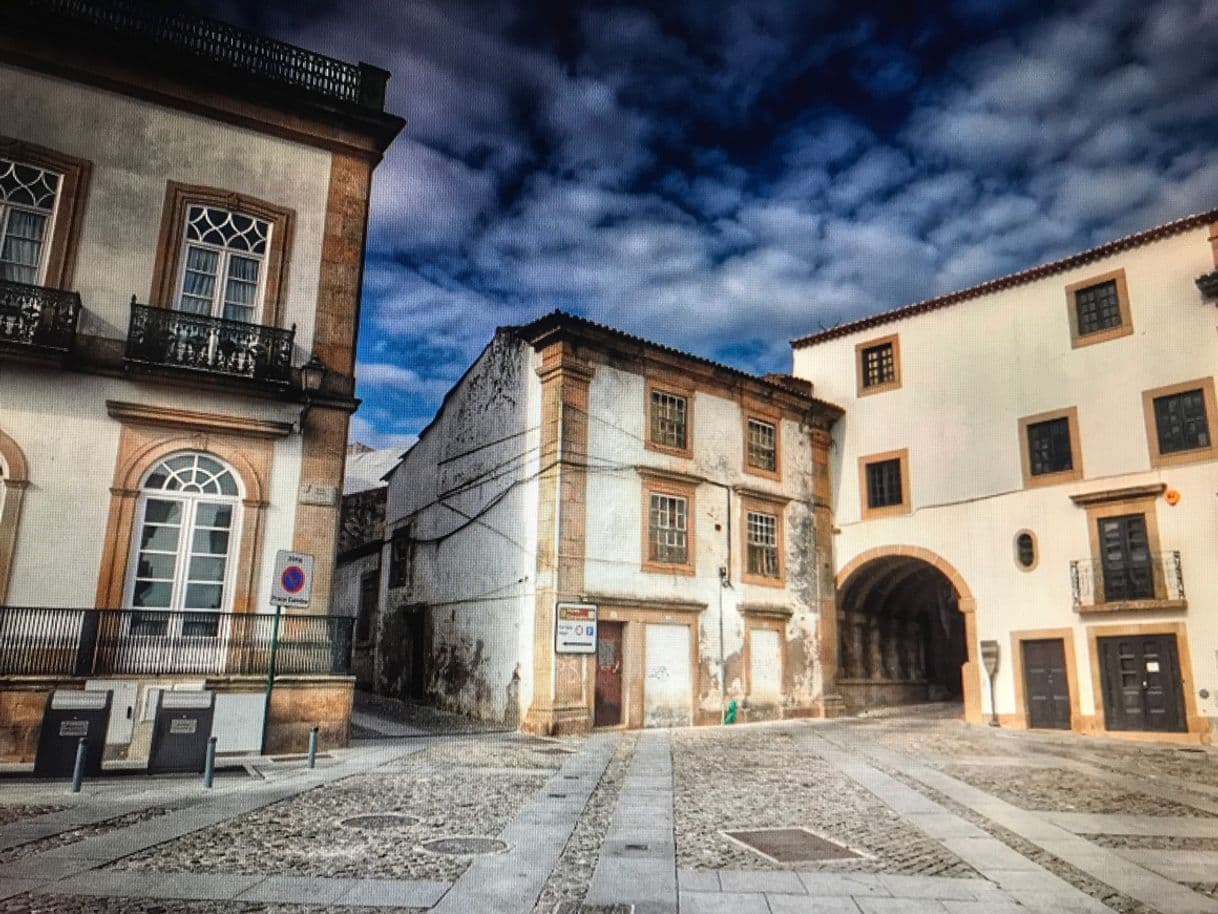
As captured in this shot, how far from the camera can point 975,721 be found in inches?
794

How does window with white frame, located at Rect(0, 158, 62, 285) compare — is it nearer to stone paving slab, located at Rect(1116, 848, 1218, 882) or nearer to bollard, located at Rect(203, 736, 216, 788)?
bollard, located at Rect(203, 736, 216, 788)

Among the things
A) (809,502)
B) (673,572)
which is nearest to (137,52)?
(673,572)

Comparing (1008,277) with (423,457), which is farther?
(423,457)

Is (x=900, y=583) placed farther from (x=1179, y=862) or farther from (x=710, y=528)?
(x=1179, y=862)

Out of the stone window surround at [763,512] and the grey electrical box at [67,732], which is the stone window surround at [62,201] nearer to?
the grey electrical box at [67,732]

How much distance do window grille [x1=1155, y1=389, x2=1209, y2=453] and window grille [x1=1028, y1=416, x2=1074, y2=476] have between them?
1896mm

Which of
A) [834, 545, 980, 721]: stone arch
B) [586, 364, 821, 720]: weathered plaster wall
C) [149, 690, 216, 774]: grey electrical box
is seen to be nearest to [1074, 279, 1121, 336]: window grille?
[834, 545, 980, 721]: stone arch

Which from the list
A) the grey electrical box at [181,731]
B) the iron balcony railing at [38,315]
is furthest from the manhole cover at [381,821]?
the iron balcony railing at [38,315]

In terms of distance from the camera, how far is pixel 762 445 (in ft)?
72.2

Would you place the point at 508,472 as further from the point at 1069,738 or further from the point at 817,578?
the point at 1069,738

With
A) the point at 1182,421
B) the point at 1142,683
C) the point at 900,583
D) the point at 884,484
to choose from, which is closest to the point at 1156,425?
the point at 1182,421

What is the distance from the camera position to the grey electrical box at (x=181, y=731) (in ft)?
32.2

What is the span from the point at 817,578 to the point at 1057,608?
18.9 ft

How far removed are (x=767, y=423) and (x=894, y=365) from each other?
13.7 ft
